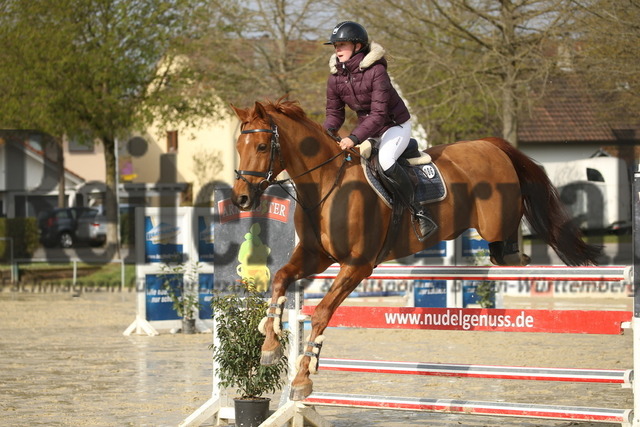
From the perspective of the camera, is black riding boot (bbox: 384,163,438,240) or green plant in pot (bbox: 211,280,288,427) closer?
black riding boot (bbox: 384,163,438,240)

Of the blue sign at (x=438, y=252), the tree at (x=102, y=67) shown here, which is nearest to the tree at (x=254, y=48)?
the tree at (x=102, y=67)

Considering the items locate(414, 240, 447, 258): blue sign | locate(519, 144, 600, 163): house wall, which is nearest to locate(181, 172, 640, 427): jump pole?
locate(414, 240, 447, 258): blue sign

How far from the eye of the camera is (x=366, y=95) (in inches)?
261

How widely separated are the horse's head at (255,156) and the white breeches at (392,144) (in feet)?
2.57

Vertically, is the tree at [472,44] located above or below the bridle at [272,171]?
above

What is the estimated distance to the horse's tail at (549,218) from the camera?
7449mm

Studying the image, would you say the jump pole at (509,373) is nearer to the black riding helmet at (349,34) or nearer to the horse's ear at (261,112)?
the horse's ear at (261,112)

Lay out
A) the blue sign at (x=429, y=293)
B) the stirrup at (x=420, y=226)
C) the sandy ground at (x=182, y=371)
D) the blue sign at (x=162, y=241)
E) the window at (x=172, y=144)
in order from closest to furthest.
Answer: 1. the stirrup at (x=420, y=226)
2. the sandy ground at (x=182, y=371)
3. the blue sign at (x=162, y=241)
4. the blue sign at (x=429, y=293)
5. the window at (x=172, y=144)

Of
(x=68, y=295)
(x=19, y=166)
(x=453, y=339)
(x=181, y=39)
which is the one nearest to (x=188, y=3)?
(x=181, y=39)

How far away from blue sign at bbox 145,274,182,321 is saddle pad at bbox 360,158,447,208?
7750mm

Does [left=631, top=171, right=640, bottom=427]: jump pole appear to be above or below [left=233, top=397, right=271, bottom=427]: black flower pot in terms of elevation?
above

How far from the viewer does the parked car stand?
3266cm

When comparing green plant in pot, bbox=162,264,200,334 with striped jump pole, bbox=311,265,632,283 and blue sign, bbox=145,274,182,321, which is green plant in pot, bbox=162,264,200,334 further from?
striped jump pole, bbox=311,265,632,283

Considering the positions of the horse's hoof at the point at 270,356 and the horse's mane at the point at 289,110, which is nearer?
the horse's hoof at the point at 270,356
